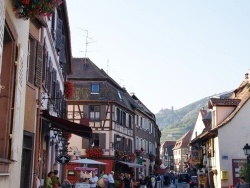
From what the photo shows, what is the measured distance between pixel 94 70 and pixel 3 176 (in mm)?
39591

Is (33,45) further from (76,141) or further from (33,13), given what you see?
(76,141)

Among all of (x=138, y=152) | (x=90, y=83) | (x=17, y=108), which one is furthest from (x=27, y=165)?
(x=138, y=152)

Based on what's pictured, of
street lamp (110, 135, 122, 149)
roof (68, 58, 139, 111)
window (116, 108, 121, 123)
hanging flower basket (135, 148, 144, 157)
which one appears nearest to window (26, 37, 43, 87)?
street lamp (110, 135, 122, 149)

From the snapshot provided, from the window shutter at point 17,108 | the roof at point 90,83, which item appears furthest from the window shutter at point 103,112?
the window shutter at point 17,108

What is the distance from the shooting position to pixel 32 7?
779 cm

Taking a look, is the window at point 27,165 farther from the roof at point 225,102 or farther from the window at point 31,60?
the roof at point 225,102

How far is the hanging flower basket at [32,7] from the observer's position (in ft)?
25.3

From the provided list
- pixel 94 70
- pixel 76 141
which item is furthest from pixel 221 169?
pixel 94 70

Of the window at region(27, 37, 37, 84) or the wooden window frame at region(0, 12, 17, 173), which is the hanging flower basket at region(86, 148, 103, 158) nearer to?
the window at region(27, 37, 37, 84)

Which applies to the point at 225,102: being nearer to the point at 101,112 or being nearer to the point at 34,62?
the point at 101,112

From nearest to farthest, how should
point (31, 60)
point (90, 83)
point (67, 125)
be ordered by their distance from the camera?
point (31, 60) → point (67, 125) → point (90, 83)

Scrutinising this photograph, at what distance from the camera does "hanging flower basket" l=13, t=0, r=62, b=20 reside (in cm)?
772

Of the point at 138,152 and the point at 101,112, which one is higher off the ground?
the point at 101,112

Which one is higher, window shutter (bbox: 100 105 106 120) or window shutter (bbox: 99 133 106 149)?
window shutter (bbox: 100 105 106 120)
